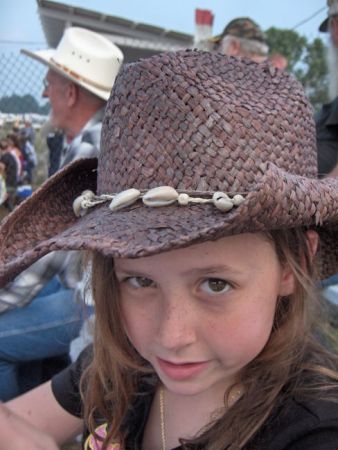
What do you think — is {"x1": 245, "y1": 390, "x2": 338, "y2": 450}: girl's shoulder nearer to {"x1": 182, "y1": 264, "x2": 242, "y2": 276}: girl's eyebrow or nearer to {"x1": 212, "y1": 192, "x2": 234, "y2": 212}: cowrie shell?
{"x1": 182, "y1": 264, "x2": 242, "y2": 276}: girl's eyebrow

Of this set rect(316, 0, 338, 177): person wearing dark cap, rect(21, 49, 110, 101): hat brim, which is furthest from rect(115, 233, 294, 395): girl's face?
rect(21, 49, 110, 101): hat brim

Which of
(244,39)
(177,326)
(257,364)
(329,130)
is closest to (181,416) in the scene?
(257,364)

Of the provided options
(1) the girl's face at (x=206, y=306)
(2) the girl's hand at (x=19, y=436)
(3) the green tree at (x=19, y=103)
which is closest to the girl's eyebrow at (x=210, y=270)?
(1) the girl's face at (x=206, y=306)

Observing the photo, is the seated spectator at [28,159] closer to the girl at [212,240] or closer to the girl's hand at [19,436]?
the girl's hand at [19,436]

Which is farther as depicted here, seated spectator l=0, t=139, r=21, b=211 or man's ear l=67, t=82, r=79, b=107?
seated spectator l=0, t=139, r=21, b=211

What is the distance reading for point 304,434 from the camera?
2.84 ft

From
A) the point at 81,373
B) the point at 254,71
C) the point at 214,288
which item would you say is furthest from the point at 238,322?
the point at 81,373

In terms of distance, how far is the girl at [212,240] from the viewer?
2.59 ft

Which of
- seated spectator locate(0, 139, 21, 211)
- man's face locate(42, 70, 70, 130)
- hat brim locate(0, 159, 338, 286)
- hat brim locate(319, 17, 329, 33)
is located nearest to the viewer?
hat brim locate(0, 159, 338, 286)

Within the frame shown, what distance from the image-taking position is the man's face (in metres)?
3.02

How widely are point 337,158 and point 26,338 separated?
1.44m

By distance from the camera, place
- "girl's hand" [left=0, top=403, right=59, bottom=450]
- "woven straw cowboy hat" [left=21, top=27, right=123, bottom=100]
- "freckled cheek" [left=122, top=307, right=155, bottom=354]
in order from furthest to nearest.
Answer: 1. "woven straw cowboy hat" [left=21, top=27, right=123, bottom=100]
2. "girl's hand" [left=0, top=403, right=59, bottom=450]
3. "freckled cheek" [left=122, top=307, right=155, bottom=354]

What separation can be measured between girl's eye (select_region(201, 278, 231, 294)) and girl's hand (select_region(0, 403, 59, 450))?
59 cm

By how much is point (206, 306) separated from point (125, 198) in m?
0.22
